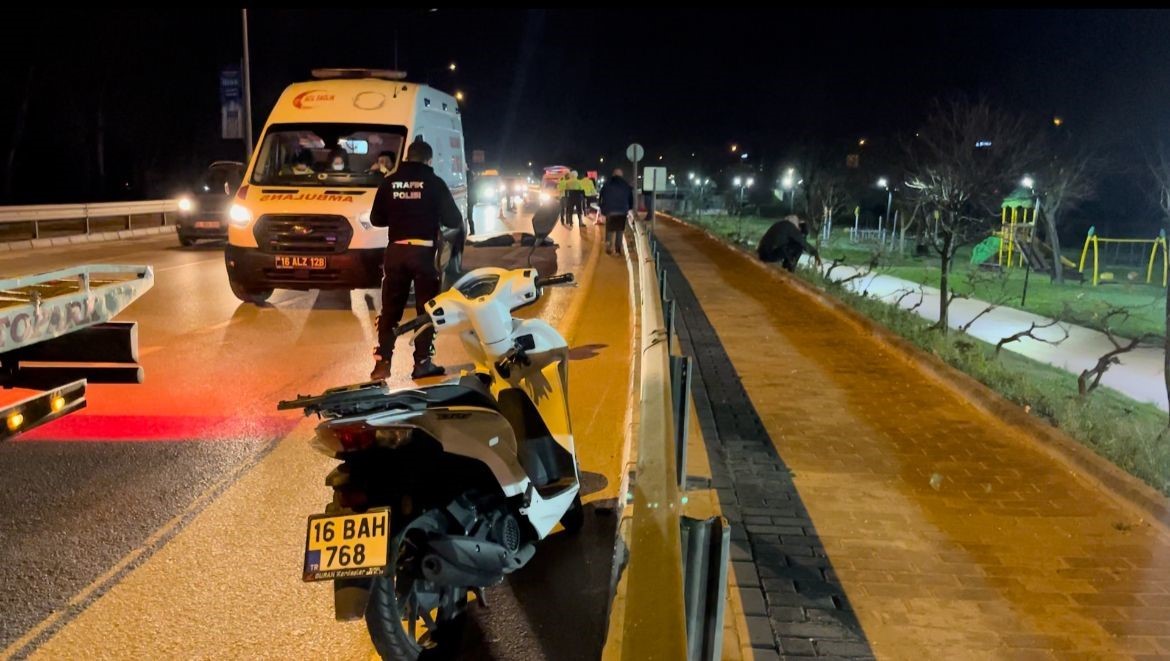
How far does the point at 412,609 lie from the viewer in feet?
11.2

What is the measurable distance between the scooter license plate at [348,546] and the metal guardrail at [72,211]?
72.4 ft

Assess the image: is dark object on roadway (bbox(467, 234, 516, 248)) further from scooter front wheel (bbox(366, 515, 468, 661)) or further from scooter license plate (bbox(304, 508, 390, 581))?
scooter license plate (bbox(304, 508, 390, 581))

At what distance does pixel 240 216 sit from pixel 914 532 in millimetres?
8805

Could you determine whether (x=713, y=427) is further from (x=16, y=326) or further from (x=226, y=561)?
(x=16, y=326)

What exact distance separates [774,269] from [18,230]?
21808 millimetres

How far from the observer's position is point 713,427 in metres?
7.63

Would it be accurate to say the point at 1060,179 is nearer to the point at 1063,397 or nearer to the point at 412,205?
the point at 1063,397

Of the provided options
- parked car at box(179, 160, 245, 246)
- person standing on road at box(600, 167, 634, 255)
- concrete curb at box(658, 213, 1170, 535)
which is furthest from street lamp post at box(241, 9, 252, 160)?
concrete curb at box(658, 213, 1170, 535)

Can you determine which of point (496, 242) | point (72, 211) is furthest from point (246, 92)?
point (496, 242)

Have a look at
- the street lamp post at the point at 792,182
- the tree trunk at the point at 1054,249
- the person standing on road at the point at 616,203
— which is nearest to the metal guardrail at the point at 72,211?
the person standing on road at the point at 616,203

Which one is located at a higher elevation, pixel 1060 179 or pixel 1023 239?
pixel 1060 179

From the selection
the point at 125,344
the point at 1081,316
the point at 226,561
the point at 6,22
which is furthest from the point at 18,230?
the point at 1081,316

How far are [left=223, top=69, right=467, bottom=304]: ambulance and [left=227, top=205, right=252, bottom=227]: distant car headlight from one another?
0.02 meters

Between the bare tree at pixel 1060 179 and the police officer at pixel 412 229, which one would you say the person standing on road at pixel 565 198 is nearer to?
the bare tree at pixel 1060 179
